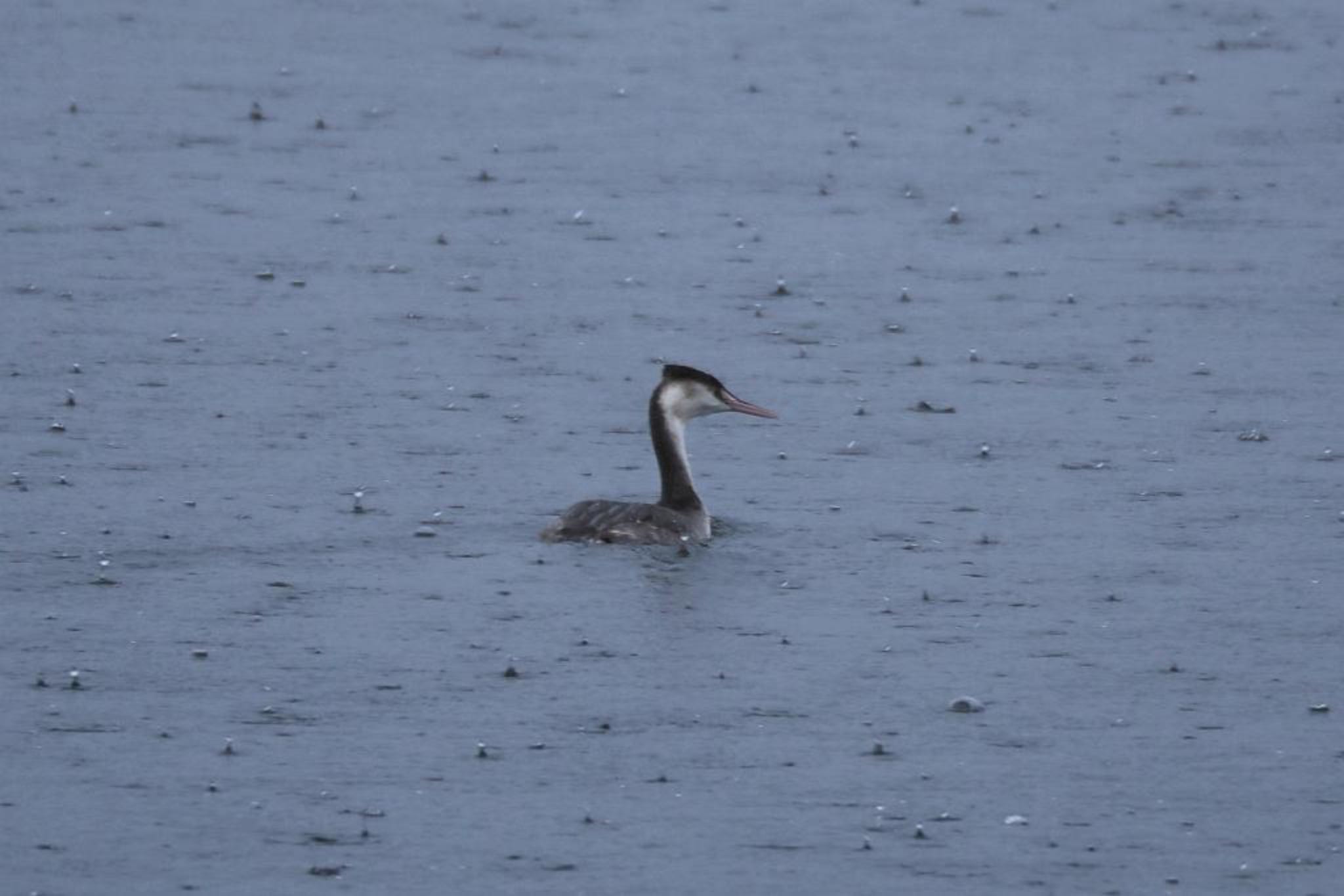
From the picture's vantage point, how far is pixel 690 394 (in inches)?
586

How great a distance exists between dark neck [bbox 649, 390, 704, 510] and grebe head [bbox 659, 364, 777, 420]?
0.06 m

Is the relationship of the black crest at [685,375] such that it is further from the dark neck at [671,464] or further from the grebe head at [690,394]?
the dark neck at [671,464]

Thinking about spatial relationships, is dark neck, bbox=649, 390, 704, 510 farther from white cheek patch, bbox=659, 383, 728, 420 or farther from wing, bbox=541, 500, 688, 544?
wing, bbox=541, 500, 688, 544

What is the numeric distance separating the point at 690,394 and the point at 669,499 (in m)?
0.74

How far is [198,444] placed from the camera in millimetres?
15625

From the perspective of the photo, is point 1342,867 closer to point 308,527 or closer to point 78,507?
point 308,527

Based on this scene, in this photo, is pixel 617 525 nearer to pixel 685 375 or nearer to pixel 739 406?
pixel 685 375

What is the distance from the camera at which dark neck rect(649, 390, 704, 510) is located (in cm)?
1430

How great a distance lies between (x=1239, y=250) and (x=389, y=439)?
26.4ft

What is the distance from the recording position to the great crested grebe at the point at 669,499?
1381 cm

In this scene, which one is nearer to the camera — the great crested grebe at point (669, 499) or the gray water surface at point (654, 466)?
the gray water surface at point (654, 466)

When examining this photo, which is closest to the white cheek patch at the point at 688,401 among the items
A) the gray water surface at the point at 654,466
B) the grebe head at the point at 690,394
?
the grebe head at the point at 690,394

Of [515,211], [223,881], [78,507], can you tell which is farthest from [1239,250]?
[223,881]

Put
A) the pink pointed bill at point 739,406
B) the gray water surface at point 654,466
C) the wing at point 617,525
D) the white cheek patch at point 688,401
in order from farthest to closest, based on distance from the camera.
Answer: the pink pointed bill at point 739,406
the white cheek patch at point 688,401
the wing at point 617,525
the gray water surface at point 654,466
